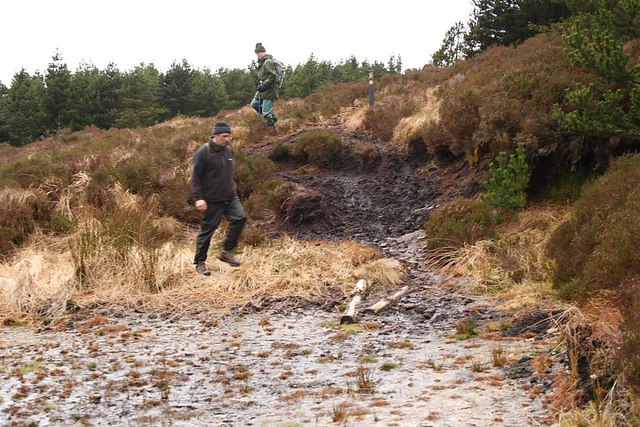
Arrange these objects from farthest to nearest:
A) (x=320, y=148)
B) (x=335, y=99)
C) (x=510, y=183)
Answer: (x=335, y=99) → (x=320, y=148) → (x=510, y=183)

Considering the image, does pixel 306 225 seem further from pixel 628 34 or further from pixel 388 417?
pixel 388 417

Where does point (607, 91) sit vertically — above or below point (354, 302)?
above

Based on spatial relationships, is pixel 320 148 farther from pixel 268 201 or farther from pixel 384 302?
pixel 384 302

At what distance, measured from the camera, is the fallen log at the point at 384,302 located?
806 cm

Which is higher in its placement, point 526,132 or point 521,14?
point 521,14

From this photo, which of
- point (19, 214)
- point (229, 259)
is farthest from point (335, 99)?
point (229, 259)

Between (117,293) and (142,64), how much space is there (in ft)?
193

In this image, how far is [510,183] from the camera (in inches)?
382

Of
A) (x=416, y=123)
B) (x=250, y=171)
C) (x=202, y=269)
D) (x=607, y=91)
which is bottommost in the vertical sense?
(x=202, y=269)

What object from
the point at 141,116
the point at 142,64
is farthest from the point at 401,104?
the point at 142,64

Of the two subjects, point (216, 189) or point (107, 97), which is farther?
point (107, 97)

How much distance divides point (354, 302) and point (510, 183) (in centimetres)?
311

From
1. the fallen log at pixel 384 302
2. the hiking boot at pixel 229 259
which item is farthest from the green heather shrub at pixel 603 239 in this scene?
the hiking boot at pixel 229 259

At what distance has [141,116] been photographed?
3631 centimetres
